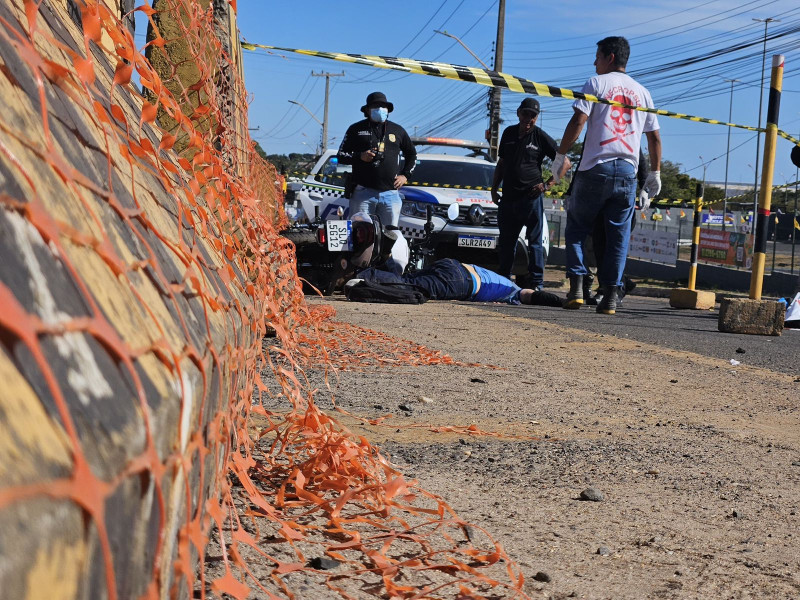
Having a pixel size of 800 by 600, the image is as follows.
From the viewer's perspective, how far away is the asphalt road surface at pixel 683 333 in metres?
6.11

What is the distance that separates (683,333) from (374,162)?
400cm

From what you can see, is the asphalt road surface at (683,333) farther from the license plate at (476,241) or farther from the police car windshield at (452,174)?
the police car windshield at (452,174)

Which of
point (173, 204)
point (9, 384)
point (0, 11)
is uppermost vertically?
point (0, 11)

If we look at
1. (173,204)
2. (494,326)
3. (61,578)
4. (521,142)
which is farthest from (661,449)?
(521,142)

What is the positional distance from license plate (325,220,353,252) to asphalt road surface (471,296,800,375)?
1.43 m

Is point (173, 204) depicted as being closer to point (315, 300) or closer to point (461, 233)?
point (315, 300)

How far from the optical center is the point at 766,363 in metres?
5.79

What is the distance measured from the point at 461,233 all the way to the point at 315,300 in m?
4.13

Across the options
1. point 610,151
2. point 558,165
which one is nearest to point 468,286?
point 558,165

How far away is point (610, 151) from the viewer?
7996 millimetres

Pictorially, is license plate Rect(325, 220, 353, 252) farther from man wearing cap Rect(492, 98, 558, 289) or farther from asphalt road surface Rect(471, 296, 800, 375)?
man wearing cap Rect(492, 98, 558, 289)

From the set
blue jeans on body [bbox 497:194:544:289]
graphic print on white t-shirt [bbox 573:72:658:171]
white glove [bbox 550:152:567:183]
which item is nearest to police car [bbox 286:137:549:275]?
blue jeans on body [bbox 497:194:544:289]

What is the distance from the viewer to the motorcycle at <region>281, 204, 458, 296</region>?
30.9 ft

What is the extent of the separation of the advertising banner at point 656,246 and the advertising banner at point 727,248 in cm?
163
